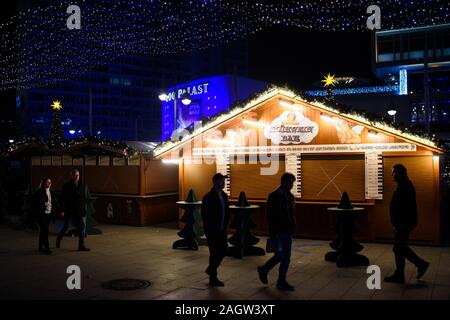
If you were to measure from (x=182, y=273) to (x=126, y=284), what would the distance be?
121 cm

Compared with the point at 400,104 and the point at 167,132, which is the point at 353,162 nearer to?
the point at 400,104

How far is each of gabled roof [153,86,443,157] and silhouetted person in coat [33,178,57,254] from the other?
429 cm

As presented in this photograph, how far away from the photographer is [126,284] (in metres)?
7.78

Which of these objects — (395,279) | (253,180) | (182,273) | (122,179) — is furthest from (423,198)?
(122,179)

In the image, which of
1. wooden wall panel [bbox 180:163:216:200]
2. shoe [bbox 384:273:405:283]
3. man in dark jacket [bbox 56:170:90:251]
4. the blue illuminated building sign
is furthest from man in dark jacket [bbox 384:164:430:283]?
the blue illuminated building sign

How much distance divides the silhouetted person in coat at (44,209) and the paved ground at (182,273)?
12.9 inches

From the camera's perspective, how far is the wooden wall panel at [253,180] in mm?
13172

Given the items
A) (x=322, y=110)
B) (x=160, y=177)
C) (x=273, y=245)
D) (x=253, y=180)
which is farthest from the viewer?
(x=160, y=177)

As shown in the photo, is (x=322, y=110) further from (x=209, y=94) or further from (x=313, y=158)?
(x=209, y=94)

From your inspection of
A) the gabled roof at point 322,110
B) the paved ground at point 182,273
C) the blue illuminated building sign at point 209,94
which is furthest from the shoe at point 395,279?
the blue illuminated building sign at point 209,94

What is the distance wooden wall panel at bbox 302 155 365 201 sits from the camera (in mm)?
12156

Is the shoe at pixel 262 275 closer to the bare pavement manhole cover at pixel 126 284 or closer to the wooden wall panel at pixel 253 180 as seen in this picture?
the bare pavement manhole cover at pixel 126 284

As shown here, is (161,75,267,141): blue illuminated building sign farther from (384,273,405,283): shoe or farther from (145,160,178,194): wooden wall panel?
(384,273,405,283): shoe

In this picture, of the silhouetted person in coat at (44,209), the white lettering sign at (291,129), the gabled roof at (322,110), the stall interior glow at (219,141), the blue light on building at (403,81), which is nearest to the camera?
the silhouetted person in coat at (44,209)
